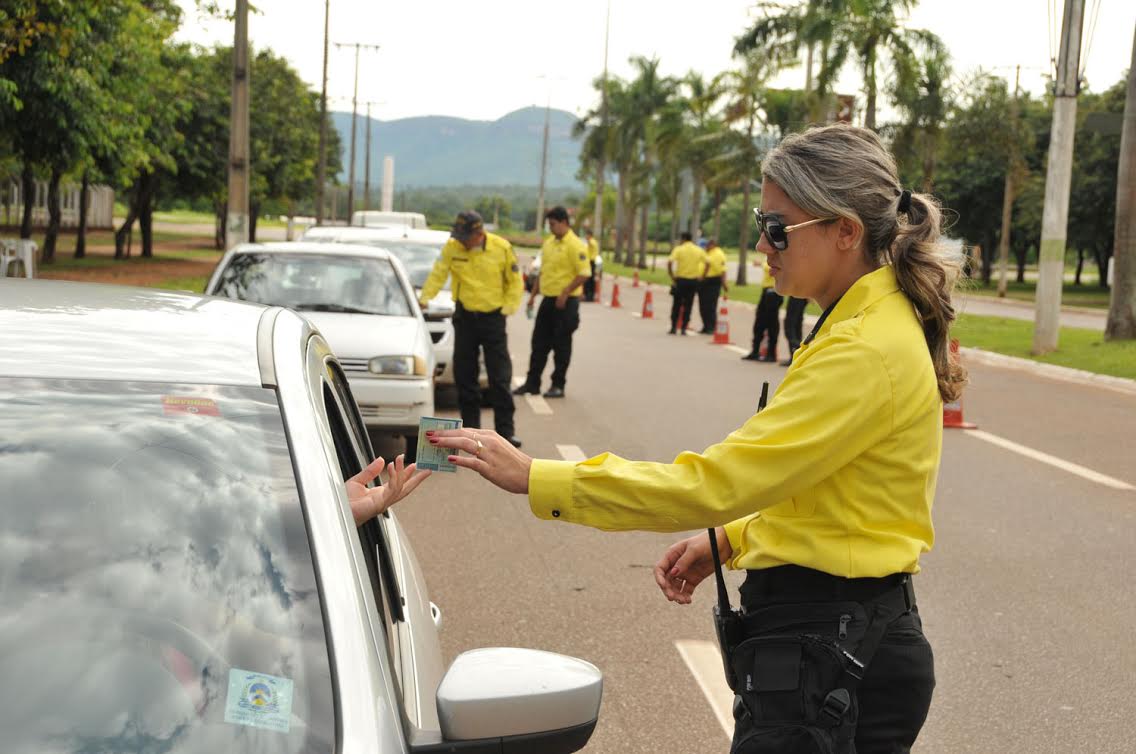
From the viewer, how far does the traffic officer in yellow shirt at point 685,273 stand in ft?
81.1

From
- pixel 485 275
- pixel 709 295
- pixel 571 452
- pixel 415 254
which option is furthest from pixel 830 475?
pixel 709 295

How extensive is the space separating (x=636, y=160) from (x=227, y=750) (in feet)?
247

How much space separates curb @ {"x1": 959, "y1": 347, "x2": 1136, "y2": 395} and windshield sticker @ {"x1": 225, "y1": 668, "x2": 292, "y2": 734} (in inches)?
637

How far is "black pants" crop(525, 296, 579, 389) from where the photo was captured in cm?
1449

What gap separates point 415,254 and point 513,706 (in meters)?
13.3

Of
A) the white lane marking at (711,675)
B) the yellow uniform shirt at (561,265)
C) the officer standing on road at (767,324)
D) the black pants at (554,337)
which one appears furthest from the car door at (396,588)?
the officer standing on road at (767,324)

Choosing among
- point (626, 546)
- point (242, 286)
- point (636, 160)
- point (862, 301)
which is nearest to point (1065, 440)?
point (626, 546)

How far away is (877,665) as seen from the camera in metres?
2.49

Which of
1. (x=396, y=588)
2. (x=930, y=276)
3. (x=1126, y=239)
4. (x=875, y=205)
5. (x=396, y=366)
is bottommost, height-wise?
(x=396, y=366)

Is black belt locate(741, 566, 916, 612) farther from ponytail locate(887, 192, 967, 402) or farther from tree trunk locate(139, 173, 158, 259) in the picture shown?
tree trunk locate(139, 173, 158, 259)

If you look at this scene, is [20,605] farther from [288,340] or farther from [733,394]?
[733,394]

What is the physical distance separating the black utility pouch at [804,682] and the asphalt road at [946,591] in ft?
7.58

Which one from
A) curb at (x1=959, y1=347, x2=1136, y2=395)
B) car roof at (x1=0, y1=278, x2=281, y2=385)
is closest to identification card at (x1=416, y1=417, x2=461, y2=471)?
car roof at (x1=0, y1=278, x2=281, y2=385)

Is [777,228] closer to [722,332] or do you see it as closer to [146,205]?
[722,332]
